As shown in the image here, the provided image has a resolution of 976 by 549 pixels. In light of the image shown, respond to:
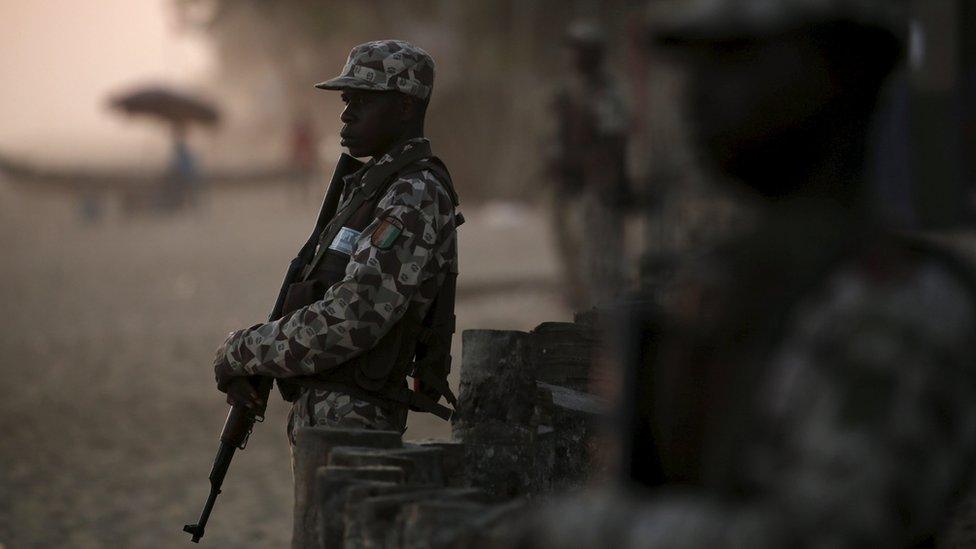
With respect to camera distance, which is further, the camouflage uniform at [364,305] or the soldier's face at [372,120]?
the soldier's face at [372,120]

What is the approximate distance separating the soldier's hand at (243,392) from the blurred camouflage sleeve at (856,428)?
7.79 feet

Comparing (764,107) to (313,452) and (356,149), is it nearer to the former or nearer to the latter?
(313,452)

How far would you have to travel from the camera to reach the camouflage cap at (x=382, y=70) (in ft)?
13.1

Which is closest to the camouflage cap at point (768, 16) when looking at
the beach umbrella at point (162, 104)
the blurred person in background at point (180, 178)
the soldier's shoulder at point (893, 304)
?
the soldier's shoulder at point (893, 304)

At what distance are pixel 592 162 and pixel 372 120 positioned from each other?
344 inches

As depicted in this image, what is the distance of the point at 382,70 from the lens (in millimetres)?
4016

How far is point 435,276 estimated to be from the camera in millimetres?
4055

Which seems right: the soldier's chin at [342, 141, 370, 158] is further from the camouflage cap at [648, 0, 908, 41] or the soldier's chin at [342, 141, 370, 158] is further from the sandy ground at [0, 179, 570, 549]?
the sandy ground at [0, 179, 570, 549]

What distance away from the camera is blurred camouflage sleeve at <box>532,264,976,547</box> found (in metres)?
1.74

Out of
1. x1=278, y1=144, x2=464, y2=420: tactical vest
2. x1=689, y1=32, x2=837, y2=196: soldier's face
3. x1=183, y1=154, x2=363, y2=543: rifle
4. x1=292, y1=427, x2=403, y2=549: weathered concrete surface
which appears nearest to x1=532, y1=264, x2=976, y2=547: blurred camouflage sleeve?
x1=689, y1=32, x2=837, y2=196: soldier's face

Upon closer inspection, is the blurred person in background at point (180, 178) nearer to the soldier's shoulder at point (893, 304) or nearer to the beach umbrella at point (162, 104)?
the beach umbrella at point (162, 104)

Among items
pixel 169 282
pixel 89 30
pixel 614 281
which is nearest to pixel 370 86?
pixel 614 281

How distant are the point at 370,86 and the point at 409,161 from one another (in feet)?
0.72

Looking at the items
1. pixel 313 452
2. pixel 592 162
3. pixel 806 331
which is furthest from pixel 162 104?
pixel 806 331
